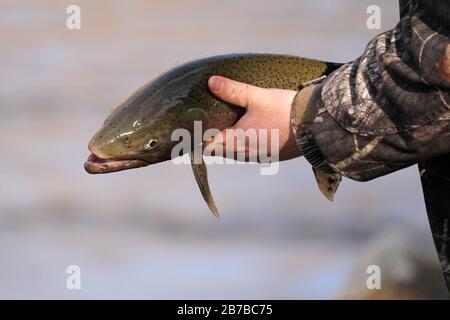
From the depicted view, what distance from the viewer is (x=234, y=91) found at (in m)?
3.16

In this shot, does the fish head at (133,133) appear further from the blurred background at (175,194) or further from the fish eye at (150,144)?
the blurred background at (175,194)

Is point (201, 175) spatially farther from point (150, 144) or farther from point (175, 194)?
point (175, 194)


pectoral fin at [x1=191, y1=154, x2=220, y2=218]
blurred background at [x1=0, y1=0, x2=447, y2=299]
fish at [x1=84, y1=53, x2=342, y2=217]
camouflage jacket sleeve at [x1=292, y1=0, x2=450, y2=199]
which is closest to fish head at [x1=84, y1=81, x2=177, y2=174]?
fish at [x1=84, y1=53, x2=342, y2=217]

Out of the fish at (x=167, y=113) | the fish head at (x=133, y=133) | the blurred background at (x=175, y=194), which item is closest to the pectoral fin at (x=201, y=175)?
the fish at (x=167, y=113)

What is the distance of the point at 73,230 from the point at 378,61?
21.5 ft

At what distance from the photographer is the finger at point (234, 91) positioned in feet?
10.2

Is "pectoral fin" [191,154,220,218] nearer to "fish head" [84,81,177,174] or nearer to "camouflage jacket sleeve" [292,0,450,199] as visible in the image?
"fish head" [84,81,177,174]

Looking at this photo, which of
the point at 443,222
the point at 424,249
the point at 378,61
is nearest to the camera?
the point at 378,61

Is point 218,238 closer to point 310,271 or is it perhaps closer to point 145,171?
point 310,271

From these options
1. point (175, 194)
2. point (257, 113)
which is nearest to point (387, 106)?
point (257, 113)

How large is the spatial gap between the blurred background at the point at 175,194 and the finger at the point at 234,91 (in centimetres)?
342

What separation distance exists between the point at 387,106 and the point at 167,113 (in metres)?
0.98

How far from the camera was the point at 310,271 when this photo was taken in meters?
7.51
